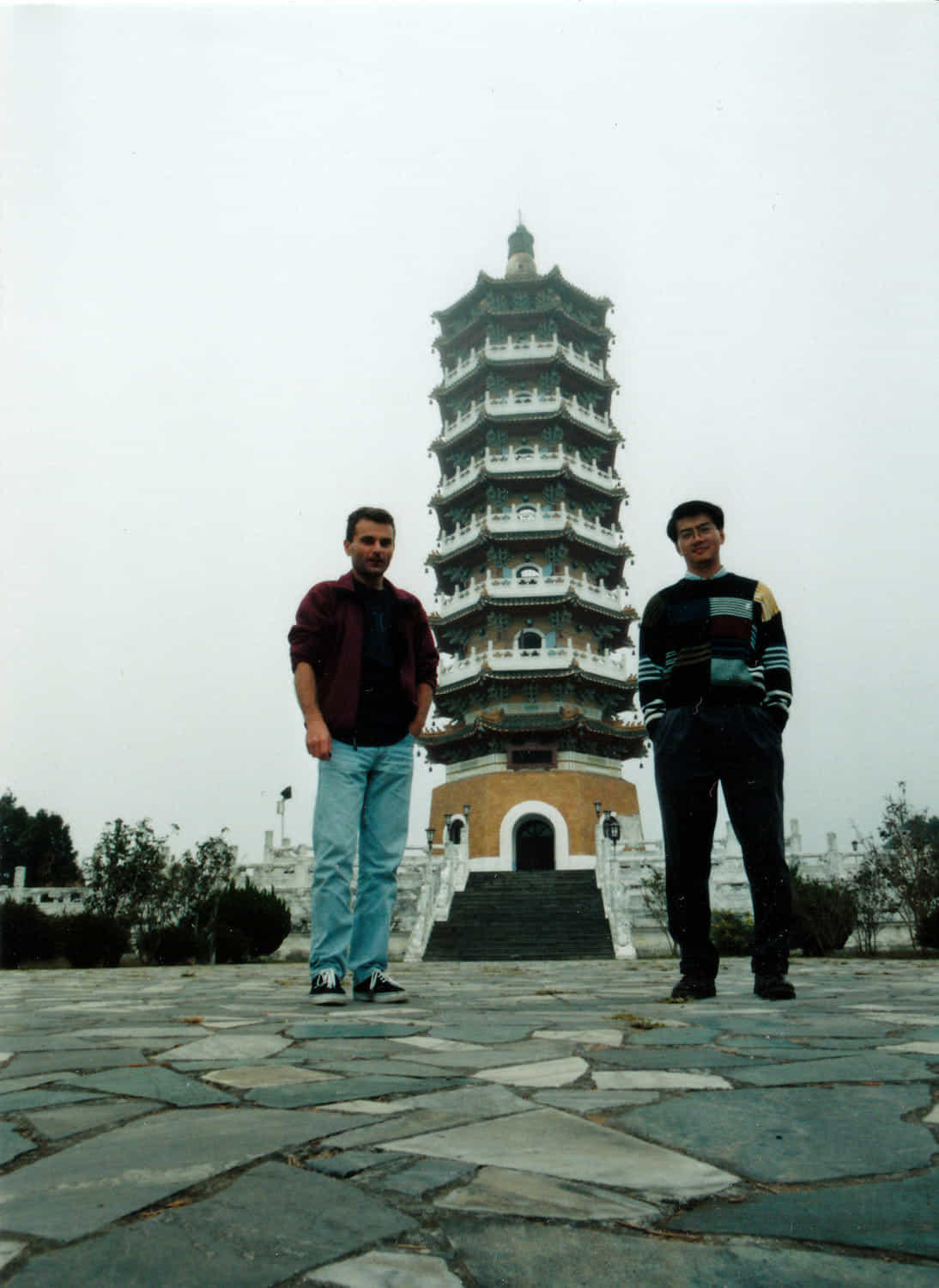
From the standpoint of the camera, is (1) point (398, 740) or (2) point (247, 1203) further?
(1) point (398, 740)

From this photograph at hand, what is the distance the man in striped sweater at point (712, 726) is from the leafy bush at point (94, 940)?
10.9 meters

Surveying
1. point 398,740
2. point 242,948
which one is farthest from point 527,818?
point 398,740

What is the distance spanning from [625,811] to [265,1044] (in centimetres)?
2238

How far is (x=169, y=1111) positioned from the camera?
1.77 metres

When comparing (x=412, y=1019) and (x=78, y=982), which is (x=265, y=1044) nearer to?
(x=412, y=1019)

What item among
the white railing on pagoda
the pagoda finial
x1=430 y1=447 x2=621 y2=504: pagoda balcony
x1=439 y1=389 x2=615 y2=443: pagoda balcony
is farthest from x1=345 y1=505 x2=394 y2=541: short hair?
the pagoda finial

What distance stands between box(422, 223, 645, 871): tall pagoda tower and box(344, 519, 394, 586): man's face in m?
19.2

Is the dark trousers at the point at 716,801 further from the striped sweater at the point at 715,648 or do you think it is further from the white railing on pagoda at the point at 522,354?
the white railing on pagoda at the point at 522,354

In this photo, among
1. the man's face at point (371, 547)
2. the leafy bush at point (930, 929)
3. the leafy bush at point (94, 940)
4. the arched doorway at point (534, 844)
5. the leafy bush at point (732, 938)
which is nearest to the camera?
the man's face at point (371, 547)

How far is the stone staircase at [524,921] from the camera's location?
1523 centimetres

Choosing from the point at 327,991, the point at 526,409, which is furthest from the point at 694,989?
the point at 526,409

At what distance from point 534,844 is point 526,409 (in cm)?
1210

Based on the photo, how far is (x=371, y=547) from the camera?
155 inches

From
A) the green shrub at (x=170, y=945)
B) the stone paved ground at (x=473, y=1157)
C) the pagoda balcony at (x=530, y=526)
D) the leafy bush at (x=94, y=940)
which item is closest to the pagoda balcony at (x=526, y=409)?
the pagoda balcony at (x=530, y=526)
